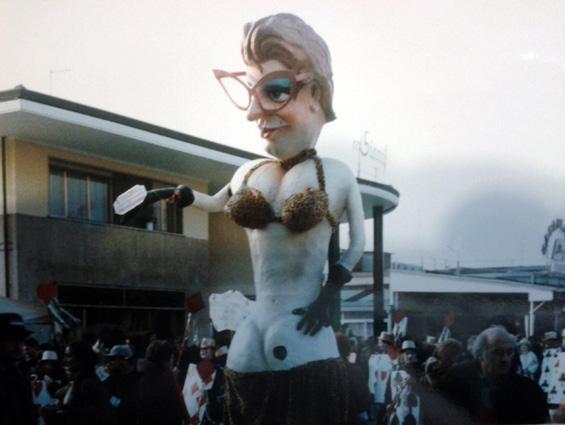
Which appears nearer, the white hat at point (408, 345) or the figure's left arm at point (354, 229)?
the figure's left arm at point (354, 229)

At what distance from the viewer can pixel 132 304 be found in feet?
10.6

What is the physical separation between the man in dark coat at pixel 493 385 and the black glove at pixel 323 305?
669mm

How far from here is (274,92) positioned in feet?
9.64

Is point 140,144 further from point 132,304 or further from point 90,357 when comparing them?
point 90,357

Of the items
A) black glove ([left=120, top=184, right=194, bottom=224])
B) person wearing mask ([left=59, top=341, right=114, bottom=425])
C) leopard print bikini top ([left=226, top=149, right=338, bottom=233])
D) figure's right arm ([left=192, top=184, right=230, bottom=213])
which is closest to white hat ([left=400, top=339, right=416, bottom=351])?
leopard print bikini top ([left=226, top=149, right=338, bottom=233])

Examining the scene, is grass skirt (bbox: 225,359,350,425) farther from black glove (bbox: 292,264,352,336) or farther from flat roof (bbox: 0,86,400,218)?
flat roof (bbox: 0,86,400,218)

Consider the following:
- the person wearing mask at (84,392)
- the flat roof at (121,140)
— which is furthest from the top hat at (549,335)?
the person wearing mask at (84,392)

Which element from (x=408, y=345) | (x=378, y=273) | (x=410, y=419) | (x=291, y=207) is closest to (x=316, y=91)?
(x=291, y=207)

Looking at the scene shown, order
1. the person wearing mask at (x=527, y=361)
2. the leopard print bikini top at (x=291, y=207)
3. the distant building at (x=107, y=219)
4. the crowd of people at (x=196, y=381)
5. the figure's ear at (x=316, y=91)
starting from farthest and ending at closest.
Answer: the person wearing mask at (x=527, y=361)
the crowd of people at (x=196, y=381)
the distant building at (x=107, y=219)
the figure's ear at (x=316, y=91)
the leopard print bikini top at (x=291, y=207)

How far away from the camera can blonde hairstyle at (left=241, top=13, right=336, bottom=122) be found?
291cm

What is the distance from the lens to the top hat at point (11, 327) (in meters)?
3.03

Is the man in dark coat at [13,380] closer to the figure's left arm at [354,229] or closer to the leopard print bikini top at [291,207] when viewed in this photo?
the leopard print bikini top at [291,207]

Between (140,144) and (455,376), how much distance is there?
148 centimetres

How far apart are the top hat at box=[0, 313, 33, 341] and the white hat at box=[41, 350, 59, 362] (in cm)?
19
